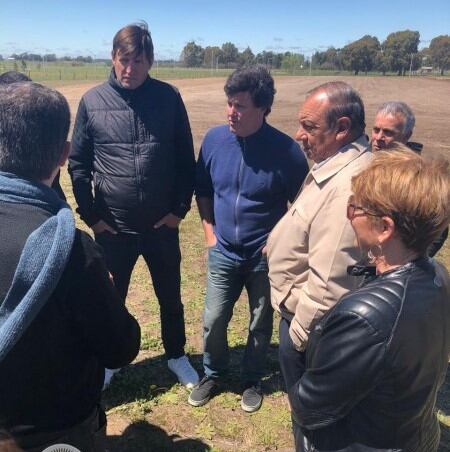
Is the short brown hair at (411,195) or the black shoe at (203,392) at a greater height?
the short brown hair at (411,195)

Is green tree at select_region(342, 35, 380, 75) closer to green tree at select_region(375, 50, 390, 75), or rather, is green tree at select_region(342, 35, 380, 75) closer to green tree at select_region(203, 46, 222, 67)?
green tree at select_region(375, 50, 390, 75)

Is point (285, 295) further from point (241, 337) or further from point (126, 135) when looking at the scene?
point (241, 337)

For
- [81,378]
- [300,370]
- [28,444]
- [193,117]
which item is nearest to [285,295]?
[300,370]

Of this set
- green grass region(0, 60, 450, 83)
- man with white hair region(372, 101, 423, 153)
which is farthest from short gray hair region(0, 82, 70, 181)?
green grass region(0, 60, 450, 83)

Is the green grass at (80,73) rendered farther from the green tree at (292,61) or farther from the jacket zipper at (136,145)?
the jacket zipper at (136,145)

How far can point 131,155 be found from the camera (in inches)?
117

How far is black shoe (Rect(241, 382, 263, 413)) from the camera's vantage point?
3207 mm

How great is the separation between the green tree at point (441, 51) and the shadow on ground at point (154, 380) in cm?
10445

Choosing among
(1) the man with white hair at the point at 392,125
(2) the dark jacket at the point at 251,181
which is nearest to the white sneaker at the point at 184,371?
(2) the dark jacket at the point at 251,181

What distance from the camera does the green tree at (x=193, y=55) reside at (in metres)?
99.6

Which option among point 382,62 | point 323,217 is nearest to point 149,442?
point 323,217

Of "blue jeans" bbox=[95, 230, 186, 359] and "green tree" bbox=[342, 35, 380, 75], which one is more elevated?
"blue jeans" bbox=[95, 230, 186, 359]

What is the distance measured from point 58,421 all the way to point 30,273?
2.02 ft

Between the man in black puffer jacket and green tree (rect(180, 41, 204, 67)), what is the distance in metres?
102
